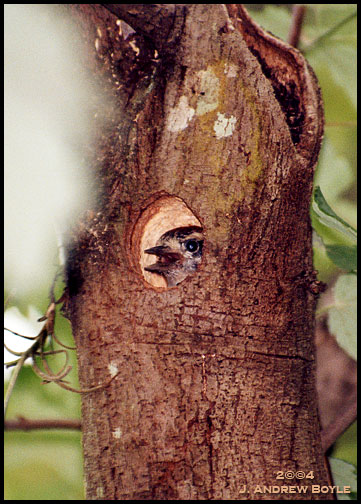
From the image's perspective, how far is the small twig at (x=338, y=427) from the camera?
5.81 ft

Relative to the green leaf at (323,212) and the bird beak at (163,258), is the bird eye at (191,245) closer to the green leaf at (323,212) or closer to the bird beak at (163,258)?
the bird beak at (163,258)

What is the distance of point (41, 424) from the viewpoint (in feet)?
6.29

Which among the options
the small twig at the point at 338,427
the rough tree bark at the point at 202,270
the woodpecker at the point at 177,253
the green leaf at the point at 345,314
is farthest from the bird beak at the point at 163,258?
the small twig at the point at 338,427

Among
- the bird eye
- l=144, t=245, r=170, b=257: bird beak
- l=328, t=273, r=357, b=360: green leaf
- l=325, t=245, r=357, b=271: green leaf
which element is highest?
the bird eye

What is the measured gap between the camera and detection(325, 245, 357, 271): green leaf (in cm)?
161

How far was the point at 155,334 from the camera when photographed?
3.82ft

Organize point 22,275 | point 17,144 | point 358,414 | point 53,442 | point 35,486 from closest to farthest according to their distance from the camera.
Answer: point 17,144 < point 22,275 < point 358,414 < point 35,486 < point 53,442

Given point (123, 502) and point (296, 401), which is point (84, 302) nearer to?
point (123, 502)

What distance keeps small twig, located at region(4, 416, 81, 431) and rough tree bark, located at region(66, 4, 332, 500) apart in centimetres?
72

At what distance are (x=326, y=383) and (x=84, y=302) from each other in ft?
6.41

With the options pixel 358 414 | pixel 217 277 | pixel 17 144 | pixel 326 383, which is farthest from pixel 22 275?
pixel 326 383

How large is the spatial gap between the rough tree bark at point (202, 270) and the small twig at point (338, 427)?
1.95ft

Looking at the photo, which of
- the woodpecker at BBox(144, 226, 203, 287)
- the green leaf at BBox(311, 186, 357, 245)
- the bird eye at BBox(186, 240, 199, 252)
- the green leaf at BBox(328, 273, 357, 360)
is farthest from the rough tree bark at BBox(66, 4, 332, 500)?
the bird eye at BBox(186, 240, 199, 252)

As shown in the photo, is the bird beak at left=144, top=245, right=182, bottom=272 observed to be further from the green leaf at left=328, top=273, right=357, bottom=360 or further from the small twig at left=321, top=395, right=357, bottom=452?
the small twig at left=321, top=395, right=357, bottom=452
